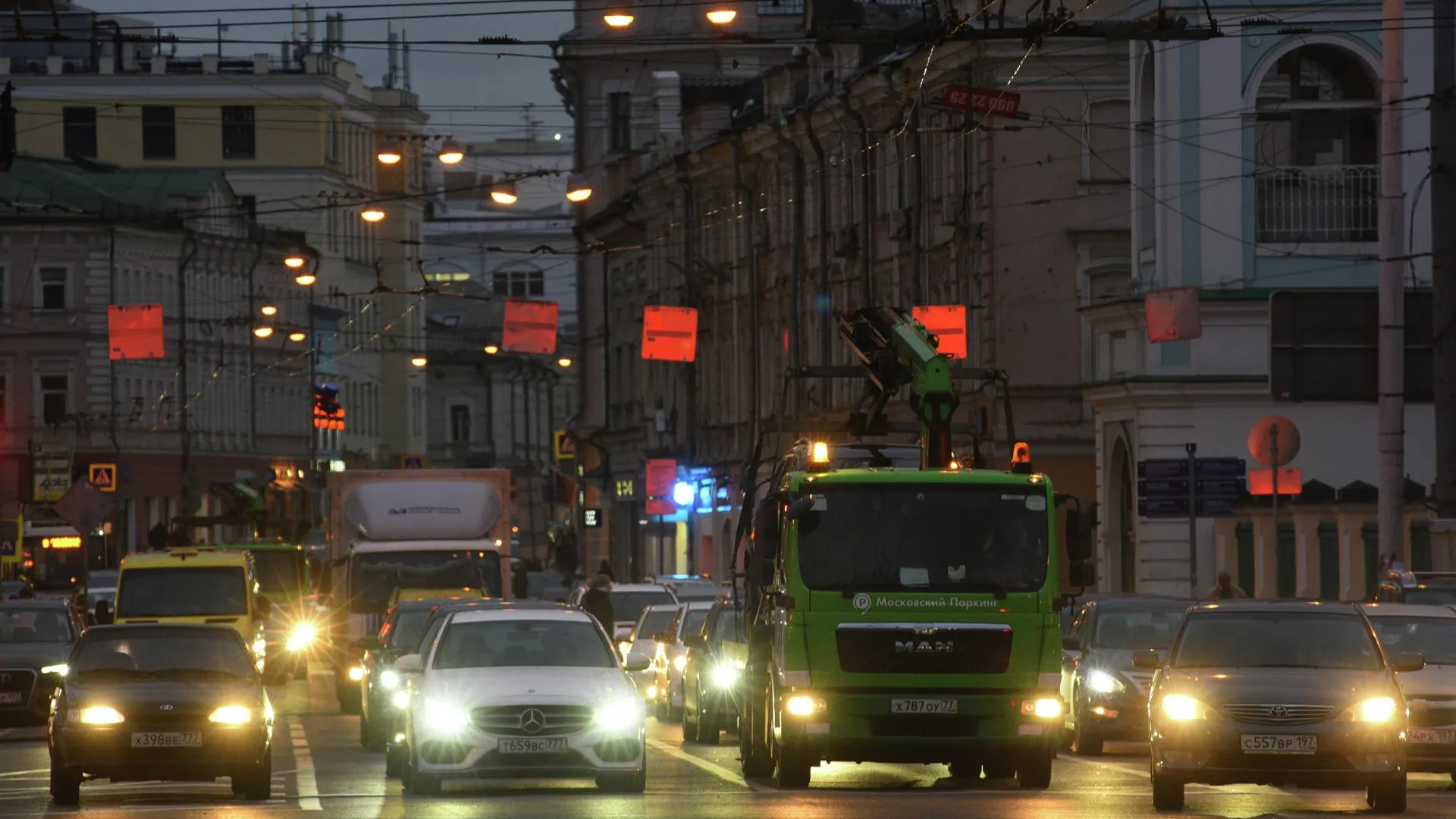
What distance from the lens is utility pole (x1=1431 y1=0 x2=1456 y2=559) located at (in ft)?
107

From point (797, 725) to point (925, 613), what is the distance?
1.26m

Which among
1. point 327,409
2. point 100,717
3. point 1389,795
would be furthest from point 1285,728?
point 327,409

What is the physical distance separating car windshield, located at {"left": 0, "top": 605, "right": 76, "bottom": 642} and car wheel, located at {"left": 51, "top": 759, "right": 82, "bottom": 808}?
14.3 m

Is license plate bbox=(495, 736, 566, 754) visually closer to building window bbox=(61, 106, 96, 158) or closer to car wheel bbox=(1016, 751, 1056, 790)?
car wheel bbox=(1016, 751, 1056, 790)

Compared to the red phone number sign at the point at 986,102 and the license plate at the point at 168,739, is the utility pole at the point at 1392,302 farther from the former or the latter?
the license plate at the point at 168,739

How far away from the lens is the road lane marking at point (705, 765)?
25141 mm

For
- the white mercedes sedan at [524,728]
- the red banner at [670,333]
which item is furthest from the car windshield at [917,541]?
the red banner at [670,333]

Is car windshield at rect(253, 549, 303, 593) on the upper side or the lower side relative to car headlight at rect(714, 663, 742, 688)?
lower

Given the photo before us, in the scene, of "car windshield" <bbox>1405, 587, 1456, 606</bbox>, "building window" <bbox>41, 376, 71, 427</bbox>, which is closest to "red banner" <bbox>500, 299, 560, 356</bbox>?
"car windshield" <bbox>1405, 587, 1456, 606</bbox>

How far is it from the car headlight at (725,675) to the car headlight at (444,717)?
6522 mm

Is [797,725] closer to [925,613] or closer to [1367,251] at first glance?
[925,613]

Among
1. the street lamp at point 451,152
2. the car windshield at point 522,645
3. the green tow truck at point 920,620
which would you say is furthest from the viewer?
the street lamp at point 451,152

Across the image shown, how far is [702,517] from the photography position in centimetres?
8050

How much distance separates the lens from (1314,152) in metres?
47.2
